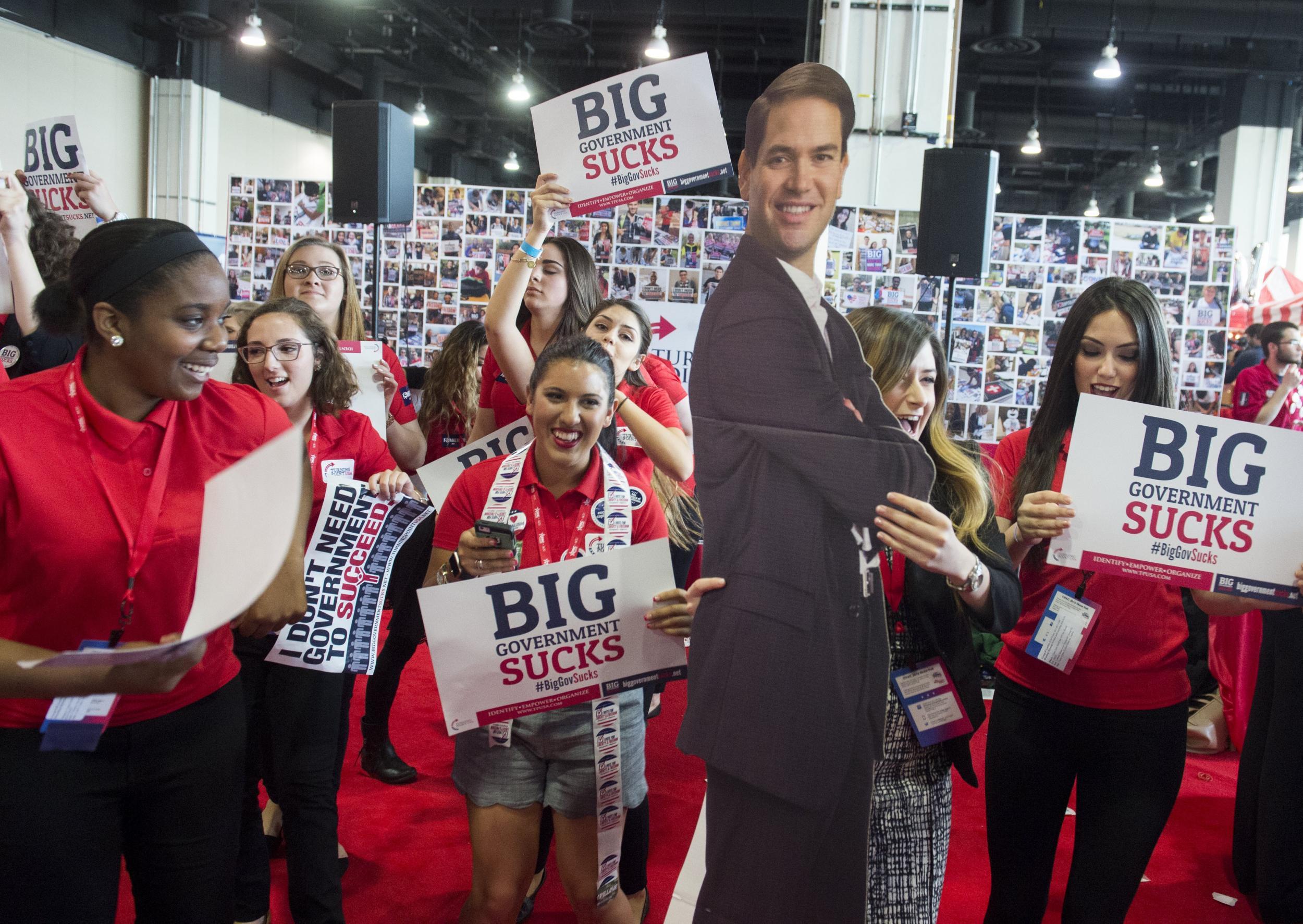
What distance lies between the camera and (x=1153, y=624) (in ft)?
6.00

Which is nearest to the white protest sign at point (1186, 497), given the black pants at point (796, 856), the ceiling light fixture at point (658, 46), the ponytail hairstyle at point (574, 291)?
the black pants at point (796, 856)

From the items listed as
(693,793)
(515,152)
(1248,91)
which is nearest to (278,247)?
(693,793)

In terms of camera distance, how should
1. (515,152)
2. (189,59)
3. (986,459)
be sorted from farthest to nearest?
(515,152), (189,59), (986,459)

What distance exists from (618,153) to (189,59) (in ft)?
38.0

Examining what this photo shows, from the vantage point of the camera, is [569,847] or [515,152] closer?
[569,847]

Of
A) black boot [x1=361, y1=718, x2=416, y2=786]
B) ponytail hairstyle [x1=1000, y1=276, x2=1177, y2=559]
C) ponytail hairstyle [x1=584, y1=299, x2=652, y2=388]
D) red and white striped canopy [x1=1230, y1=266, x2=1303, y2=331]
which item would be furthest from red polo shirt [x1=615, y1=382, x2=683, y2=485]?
red and white striped canopy [x1=1230, y1=266, x2=1303, y2=331]

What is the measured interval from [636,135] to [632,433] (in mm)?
796

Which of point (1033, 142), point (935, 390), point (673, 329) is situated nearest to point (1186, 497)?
point (935, 390)

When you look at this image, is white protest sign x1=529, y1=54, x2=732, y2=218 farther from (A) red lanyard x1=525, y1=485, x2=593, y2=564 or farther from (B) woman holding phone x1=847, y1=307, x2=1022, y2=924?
(A) red lanyard x1=525, y1=485, x2=593, y2=564

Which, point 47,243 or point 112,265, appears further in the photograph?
point 47,243

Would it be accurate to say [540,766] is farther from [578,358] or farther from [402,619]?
[402,619]

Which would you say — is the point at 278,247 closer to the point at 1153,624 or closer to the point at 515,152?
the point at 1153,624

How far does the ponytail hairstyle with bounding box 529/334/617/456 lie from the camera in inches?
79.0

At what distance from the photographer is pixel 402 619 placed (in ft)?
9.86
